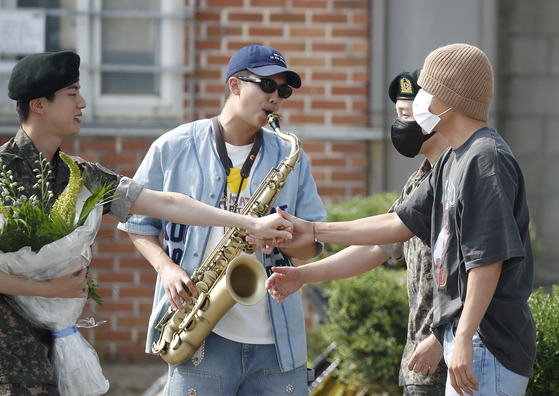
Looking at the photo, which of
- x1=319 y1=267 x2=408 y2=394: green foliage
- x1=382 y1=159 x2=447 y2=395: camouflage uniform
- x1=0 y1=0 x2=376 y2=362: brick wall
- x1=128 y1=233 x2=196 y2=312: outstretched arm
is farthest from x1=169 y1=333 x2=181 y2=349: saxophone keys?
x1=0 y1=0 x2=376 y2=362: brick wall

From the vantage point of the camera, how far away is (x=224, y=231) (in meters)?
3.74

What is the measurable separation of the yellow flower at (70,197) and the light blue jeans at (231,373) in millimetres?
896

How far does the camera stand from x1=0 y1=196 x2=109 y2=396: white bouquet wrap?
9.62 ft

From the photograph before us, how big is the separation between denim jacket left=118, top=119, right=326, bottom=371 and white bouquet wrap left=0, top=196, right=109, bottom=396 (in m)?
0.58

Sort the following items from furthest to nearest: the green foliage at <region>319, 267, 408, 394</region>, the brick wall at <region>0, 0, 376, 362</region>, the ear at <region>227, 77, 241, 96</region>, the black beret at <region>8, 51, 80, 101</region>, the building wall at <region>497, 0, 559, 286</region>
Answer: the building wall at <region>497, 0, 559, 286</region> → the brick wall at <region>0, 0, 376, 362</region> → the green foliage at <region>319, 267, 408, 394</region> → the ear at <region>227, 77, 241, 96</region> → the black beret at <region>8, 51, 80, 101</region>

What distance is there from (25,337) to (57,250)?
36 centimetres

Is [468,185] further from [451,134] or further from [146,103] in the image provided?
[146,103]

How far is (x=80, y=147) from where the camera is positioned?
268 inches

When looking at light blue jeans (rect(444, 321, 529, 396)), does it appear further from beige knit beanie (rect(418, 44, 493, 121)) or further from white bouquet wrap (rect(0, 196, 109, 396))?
white bouquet wrap (rect(0, 196, 109, 396))

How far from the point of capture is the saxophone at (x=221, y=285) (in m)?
3.56

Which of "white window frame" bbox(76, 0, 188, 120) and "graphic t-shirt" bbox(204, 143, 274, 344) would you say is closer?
"graphic t-shirt" bbox(204, 143, 274, 344)

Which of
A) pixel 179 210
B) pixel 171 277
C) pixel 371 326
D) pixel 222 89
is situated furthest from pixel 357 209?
pixel 179 210

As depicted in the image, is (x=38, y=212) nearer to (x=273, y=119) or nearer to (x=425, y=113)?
(x=273, y=119)

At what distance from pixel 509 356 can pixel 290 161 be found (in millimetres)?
1382
